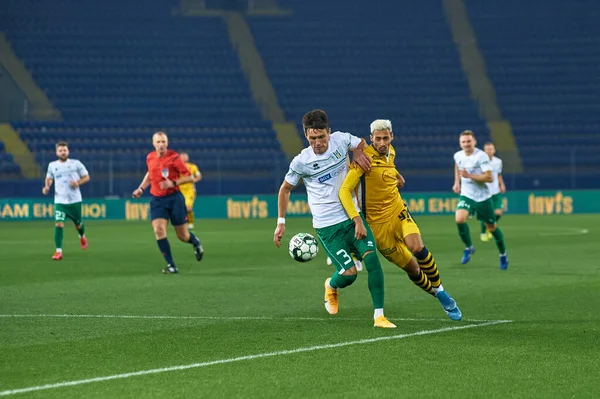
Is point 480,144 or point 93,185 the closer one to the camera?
point 93,185

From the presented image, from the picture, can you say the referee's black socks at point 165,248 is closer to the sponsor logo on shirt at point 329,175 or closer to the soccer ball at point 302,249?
the soccer ball at point 302,249

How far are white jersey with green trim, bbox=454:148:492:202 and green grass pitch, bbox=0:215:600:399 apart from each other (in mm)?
1135

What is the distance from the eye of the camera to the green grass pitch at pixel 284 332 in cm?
686

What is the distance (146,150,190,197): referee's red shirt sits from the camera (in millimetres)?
16219

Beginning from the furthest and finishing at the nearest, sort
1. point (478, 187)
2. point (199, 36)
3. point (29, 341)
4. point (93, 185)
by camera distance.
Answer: point (199, 36) → point (93, 185) → point (478, 187) → point (29, 341)

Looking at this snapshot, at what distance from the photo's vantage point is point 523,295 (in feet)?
40.7

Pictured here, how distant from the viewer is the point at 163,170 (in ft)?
53.3

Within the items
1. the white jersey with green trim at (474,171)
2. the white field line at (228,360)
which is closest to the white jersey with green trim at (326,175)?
the white field line at (228,360)

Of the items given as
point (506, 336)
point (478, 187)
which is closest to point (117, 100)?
point (478, 187)

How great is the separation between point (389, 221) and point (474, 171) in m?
7.83

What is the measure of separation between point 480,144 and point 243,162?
32.0ft

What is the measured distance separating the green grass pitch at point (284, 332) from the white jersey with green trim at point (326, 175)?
3.27 ft

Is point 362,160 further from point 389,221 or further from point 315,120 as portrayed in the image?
point 389,221

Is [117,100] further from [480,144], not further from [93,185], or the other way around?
[480,144]
